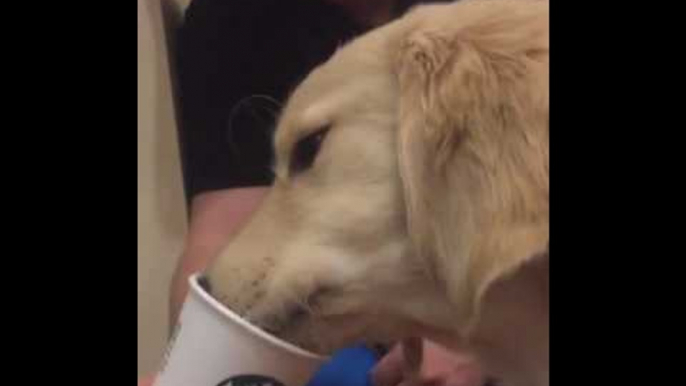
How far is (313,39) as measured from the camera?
103 centimetres

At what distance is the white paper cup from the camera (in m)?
0.59

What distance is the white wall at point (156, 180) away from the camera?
1042mm

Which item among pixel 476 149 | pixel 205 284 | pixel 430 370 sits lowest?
pixel 430 370

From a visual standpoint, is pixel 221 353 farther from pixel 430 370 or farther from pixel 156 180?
pixel 156 180

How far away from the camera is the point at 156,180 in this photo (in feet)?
3.76

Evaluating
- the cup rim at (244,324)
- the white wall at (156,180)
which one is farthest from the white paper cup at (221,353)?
the white wall at (156,180)

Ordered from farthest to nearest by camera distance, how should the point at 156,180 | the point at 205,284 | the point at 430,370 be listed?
the point at 156,180, the point at 430,370, the point at 205,284

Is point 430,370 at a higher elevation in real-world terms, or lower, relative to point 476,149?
lower

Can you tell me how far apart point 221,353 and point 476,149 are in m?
0.21

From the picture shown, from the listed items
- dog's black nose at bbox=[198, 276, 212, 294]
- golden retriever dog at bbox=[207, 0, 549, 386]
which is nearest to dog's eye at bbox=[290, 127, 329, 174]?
golden retriever dog at bbox=[207, 0, 549, 386]

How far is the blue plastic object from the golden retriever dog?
0.10 m

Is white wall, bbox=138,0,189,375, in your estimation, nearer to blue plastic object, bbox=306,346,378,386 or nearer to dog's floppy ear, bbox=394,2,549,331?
blue plastic object, bbox=306,346,378,386

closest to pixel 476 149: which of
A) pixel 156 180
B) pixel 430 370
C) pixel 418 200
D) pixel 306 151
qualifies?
pixel 418 200
